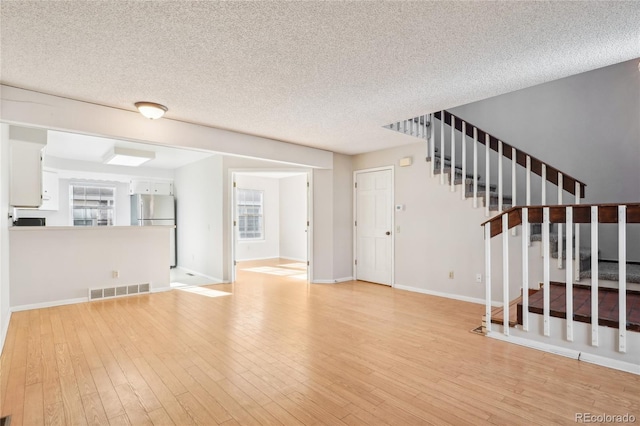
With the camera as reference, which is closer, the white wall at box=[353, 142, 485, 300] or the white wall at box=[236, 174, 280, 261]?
the white wall at box=[353, 142, 485, 300]

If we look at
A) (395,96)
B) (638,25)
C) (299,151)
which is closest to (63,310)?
(299,151)

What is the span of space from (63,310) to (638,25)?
21.1 ft

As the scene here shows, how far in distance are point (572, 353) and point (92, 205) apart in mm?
9389

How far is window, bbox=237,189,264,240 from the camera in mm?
9344

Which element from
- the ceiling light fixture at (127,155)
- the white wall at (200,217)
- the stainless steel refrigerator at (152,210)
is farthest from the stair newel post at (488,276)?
the stainless steel refrigerator at (152,210)

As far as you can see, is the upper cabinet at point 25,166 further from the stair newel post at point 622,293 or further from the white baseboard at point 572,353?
the stair newel post at point 622,293

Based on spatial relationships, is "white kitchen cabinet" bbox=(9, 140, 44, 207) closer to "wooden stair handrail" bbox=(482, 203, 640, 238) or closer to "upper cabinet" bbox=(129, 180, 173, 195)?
"upper cabinet" bbox=(129, 180, 173, 195)

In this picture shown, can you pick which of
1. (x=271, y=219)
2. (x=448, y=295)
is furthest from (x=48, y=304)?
(x=271, y=219)

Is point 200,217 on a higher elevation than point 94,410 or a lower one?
higher

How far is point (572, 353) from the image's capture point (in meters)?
2.87

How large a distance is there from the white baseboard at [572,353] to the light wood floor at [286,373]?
92 mm

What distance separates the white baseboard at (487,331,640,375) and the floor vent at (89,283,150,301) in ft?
16.4

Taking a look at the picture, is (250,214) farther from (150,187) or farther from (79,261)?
(79,261)

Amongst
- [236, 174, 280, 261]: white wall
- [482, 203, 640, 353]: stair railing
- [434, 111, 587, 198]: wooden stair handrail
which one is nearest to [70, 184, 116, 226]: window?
[236, 174, 280, 261]: white wall
